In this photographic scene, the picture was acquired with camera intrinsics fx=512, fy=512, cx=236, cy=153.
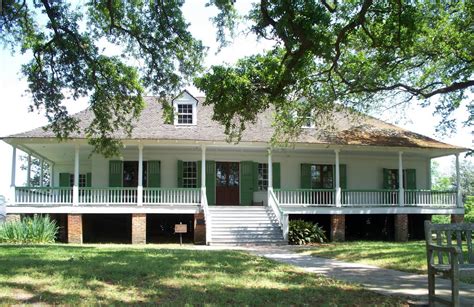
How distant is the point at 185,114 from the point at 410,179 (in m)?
12.3

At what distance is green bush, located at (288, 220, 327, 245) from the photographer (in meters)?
21.5

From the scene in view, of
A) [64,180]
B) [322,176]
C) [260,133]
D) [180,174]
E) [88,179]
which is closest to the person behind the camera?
[260,133]

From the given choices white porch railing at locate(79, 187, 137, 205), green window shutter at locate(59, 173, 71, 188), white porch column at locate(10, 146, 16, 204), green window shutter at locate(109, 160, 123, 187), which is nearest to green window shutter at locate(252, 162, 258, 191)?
white porch railing at locate(79, 187, 137, 205)

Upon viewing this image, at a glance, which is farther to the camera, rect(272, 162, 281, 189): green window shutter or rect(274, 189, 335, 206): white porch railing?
rect(272, 162, 281, 189): green window shutter

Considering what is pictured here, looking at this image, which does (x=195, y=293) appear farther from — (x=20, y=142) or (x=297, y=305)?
(x=20, y=142)

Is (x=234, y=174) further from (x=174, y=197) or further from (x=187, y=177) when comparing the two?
(x=174, y=197)

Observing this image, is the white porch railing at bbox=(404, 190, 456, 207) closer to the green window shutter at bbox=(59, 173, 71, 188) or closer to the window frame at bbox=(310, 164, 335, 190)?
the window frame at bbox=(310, 164, 335, 190)

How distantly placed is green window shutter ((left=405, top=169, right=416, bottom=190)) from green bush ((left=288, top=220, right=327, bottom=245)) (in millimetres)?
7031

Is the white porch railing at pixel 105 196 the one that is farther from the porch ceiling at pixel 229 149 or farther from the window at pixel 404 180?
the window at pixel 404 180

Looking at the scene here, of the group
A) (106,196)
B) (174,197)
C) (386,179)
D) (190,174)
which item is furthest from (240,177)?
(386,179)

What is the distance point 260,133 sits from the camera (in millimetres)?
24031

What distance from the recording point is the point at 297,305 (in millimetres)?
7297

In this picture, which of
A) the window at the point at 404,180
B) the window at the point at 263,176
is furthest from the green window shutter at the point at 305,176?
the window at the point at 404,180

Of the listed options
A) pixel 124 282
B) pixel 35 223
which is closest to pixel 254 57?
pixel 124 282
